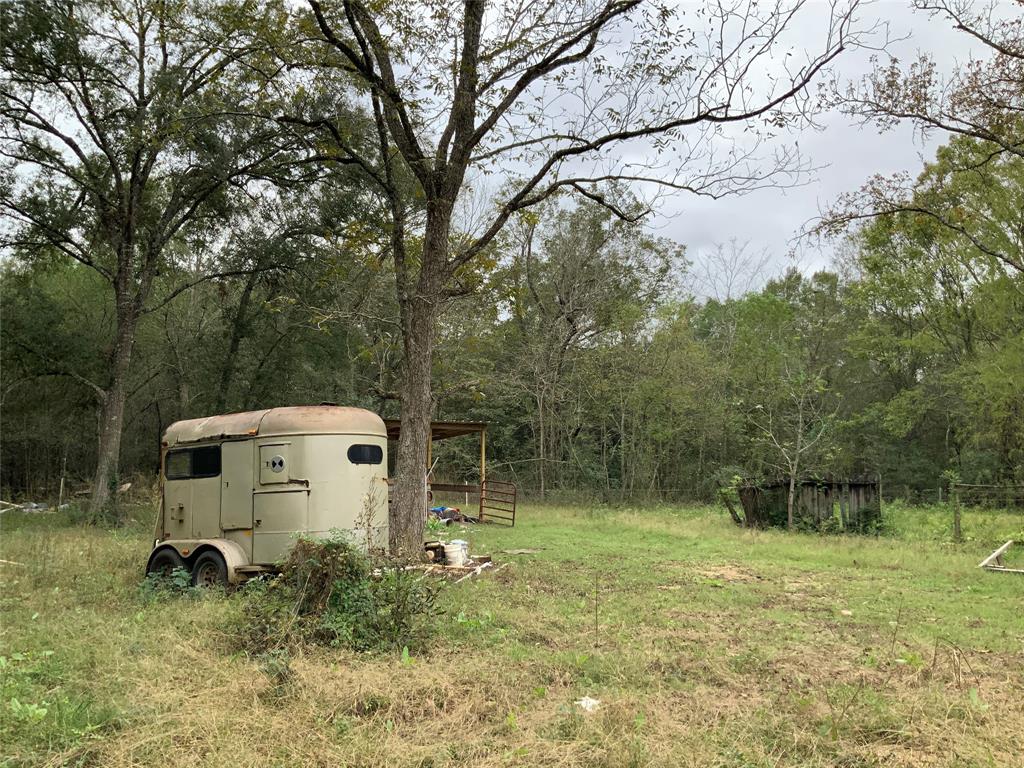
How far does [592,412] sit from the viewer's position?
27.2m

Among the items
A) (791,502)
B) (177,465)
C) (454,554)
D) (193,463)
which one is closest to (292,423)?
(193,463)

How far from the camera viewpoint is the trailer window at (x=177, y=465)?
9.08 metres

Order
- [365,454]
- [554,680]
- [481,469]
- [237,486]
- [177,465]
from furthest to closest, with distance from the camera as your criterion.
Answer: [481,469] → [177,465] → [365,454] → [237,486] → [554,680]

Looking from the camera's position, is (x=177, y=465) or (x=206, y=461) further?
(x=177, y=465)

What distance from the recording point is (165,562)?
865 cm

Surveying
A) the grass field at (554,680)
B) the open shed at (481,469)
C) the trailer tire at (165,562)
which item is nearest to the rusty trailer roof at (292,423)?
the trailer tire at (165,562)

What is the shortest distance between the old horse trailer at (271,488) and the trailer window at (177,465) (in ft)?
0.42

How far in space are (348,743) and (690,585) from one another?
19.6ft

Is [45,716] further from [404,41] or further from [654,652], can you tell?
[404,41]

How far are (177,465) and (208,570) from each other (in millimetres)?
1733

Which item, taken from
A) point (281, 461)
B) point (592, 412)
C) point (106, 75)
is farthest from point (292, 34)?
point (592, 412)

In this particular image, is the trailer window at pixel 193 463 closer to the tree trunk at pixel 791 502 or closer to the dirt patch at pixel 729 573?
the dirt patch at pixel 729 573

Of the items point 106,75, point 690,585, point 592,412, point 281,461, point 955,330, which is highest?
point 106,75

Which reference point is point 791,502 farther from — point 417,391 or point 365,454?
point 365,454
